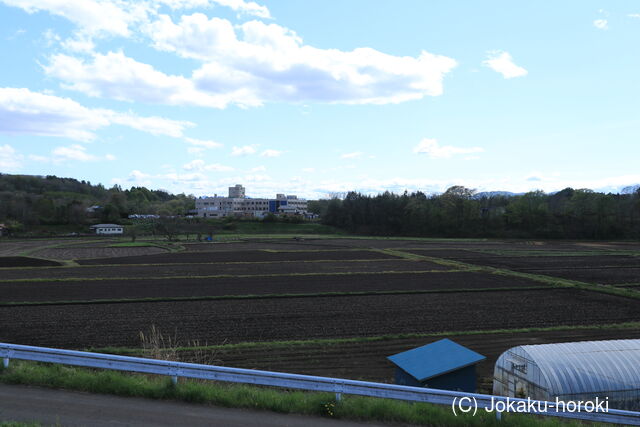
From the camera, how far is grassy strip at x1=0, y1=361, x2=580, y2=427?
7.72 m

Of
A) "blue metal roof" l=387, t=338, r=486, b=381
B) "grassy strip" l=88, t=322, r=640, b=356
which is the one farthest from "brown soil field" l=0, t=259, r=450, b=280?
"blue metal roof" l=387, t=338, r=486, b=381

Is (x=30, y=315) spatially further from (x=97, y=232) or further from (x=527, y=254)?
(x=97, y=232)

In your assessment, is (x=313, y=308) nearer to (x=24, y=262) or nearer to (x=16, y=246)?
(x=24, y=262)

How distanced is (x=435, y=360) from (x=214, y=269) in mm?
35927

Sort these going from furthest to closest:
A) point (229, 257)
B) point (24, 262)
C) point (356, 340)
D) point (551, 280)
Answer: point (229, 257) → point (24, 262) → point (551, 280) → point (356, 340)

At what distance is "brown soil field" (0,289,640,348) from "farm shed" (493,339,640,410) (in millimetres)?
8812

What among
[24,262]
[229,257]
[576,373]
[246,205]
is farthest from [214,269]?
[246,205]

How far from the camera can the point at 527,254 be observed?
65.1 meters

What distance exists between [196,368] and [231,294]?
2354cm

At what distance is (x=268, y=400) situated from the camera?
313 inches

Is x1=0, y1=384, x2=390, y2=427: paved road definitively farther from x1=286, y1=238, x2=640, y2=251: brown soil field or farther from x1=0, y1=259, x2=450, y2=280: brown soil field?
x1=286, y1=238, x2=640, y2=251: brown soil field

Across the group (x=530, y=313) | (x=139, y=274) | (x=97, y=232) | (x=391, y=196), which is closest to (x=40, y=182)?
(x=97, y=232)

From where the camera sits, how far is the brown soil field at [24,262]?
156 feet

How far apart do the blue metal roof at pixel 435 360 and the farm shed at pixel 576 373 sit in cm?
134
